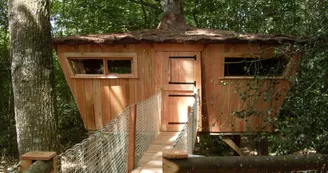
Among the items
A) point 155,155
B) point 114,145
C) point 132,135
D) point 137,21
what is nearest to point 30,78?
point 114,145

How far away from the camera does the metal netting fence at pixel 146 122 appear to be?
177 inches

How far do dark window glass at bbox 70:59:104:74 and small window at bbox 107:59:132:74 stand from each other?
8.1 inches

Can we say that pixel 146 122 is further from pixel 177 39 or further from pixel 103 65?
pixel 103 65

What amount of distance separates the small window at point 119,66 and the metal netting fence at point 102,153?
242cm

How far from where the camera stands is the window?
625cm

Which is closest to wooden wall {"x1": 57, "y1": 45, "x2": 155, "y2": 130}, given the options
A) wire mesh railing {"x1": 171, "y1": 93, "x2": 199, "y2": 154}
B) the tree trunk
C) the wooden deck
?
the wooden deck

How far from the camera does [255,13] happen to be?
998 centimetres

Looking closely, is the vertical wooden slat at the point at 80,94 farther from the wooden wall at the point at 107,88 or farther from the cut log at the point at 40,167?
the cut log at the point at 40,167

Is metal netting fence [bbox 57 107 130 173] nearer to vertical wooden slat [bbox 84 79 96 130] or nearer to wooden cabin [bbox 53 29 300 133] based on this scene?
wooden cabin [bbox 53 29 300 133]

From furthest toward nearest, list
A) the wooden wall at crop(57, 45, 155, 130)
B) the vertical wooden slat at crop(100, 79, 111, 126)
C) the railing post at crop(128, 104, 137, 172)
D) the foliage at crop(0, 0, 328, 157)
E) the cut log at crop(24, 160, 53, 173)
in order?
the foliage at crop(0, 0, 328, 157)
the vertical wooden slat at crop(100, 79, 111, 126)
the wooden wall at crop(57, 45, 155, 130)
the railing post at crop(128, 104, 137, 172)
the cut log at crop(24, 160, 53, 173)

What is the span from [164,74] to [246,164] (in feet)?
15.8

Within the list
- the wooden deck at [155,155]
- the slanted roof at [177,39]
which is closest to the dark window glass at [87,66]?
the slanted roof at [177,39]

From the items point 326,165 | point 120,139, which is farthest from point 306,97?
point 120,139

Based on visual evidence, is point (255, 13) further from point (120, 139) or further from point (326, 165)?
point (326, 165)
